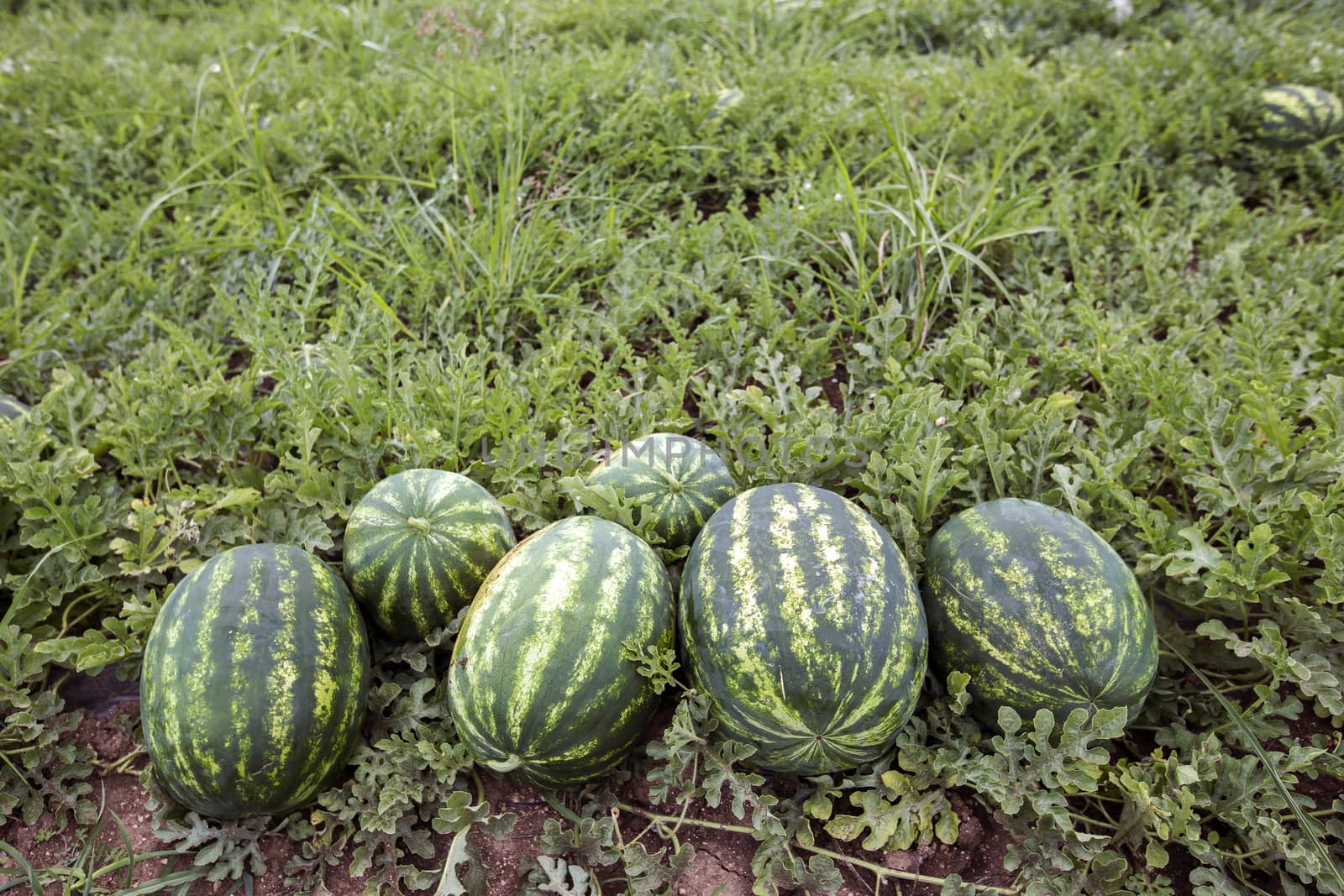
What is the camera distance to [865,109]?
14.4 ft

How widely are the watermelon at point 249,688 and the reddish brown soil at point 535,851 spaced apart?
0.81 ft

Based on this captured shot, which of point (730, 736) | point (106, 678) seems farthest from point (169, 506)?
point (730, 736)

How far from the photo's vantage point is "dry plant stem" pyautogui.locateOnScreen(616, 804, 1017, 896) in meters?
1.97

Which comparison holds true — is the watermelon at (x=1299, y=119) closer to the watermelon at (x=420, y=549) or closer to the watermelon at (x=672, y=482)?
the watermelon at (x=672, y=482)

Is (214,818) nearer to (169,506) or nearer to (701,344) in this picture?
(169,506)

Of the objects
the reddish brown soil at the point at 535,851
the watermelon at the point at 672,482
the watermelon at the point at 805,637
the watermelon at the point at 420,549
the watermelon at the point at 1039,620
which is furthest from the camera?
the watermelon at the point at 672,482

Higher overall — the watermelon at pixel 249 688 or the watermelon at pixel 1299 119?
the watermelon at pixel 1299 119

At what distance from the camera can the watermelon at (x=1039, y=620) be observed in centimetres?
189

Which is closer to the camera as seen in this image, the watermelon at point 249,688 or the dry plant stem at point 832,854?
the watermelon at point 249,688

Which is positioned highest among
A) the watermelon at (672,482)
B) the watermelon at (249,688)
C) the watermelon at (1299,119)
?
the watermelon at (1299,119)

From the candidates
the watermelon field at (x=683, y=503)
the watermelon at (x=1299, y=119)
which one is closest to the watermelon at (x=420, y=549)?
the watermelon field at (x=683, y=503)

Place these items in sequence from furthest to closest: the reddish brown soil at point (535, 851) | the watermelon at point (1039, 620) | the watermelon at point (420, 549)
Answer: the watermelon at point (420, 549)
the reddish brown soil at point (535, 851)
the watermelon at point (1039, 620)

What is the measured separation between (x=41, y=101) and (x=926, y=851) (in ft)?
19.1

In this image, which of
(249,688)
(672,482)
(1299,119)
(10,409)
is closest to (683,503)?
(672,482)
